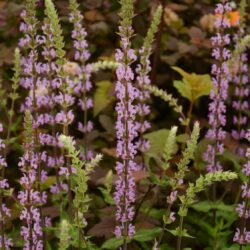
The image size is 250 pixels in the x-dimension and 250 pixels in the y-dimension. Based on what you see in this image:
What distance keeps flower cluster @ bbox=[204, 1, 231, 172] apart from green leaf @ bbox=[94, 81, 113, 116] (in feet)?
2.52

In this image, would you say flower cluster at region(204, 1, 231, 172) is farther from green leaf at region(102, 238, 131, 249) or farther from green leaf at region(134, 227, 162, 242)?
green leaf at region(102, 238, 131, 249)

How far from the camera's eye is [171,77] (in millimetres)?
4258

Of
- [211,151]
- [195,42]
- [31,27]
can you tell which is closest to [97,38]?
[195,42]

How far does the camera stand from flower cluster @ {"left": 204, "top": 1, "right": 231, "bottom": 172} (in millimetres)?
3012

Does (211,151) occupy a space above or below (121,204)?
above

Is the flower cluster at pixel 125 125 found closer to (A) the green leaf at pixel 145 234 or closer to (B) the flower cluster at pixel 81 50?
(A) the green leaf at pixel 145 234

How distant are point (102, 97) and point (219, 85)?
98cm

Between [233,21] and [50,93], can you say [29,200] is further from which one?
[233,21]

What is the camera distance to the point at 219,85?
305cm

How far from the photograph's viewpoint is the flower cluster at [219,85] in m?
3.01

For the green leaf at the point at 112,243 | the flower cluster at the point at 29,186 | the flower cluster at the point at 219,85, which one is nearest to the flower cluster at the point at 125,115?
the green leaf at the point at 112,243

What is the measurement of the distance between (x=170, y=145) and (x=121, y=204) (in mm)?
417

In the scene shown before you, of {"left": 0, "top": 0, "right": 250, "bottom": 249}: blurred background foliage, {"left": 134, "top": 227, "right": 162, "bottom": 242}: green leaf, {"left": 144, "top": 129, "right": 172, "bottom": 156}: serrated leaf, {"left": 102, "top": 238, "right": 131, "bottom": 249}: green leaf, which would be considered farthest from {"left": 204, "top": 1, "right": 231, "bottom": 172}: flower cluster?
{"left": 102, "top": 238, "right": 131, "bottom": 249}: green leaf

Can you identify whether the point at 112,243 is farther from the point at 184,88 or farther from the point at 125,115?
the point at 184,88
